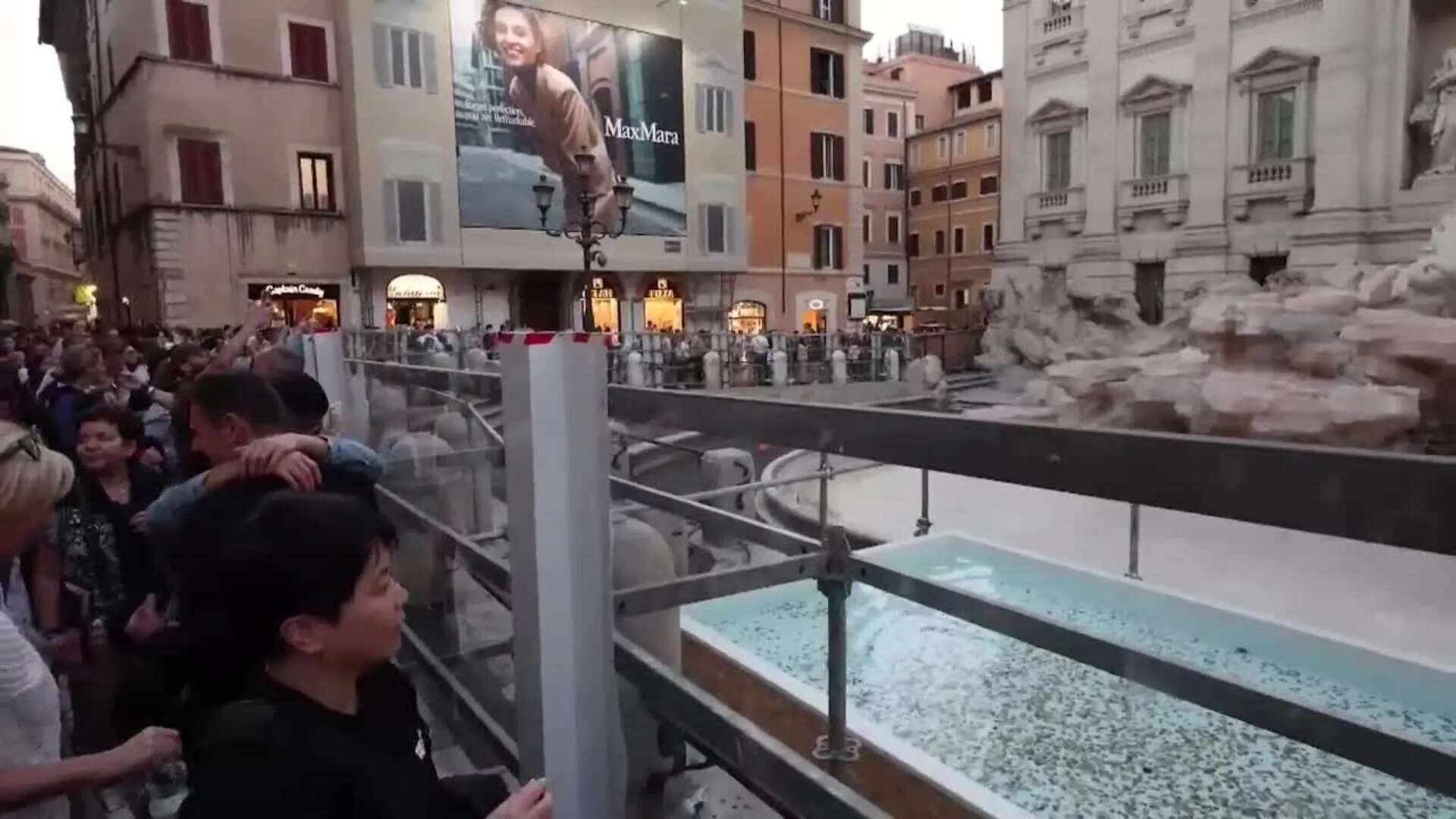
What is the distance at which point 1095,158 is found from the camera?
2855 cm

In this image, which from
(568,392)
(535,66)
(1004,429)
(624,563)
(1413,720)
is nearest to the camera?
(1004,429)

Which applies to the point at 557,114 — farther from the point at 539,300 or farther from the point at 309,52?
the point at 309,52

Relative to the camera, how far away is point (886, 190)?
2053 inches

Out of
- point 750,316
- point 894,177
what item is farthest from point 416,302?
point 894,177

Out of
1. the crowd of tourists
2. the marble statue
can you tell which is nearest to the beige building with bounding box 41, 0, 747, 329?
the marble statue

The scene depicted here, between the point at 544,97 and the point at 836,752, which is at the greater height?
the point at 544,97

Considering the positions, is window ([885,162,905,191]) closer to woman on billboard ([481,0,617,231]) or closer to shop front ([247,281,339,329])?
woman on billboard ([481,0,617,231])

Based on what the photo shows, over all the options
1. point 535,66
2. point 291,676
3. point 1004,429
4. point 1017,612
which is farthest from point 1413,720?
point 535,66

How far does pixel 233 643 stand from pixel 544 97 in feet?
91.4

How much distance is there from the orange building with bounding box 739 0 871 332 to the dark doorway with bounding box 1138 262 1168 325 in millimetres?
9073

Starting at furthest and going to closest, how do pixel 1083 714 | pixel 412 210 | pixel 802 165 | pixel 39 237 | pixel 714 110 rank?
pixel 39 237, pixel 802 165, pixel 714 110, pixel 412 210, pixel 1083 714

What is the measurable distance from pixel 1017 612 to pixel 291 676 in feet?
3.85

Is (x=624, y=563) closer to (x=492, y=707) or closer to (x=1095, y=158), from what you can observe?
(x=492, y=707)

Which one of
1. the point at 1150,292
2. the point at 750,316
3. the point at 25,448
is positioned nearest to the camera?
the point at 25,448
